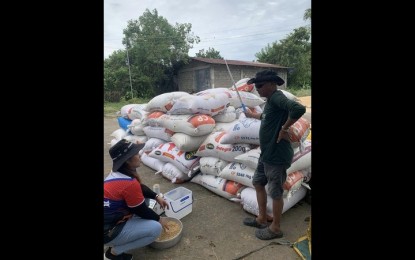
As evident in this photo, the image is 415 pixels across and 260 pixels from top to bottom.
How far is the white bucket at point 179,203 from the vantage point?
286 centimetres

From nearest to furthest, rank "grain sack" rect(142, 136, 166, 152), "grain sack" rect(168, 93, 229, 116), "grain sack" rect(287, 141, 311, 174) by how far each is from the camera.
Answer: "grain sack" rect(287, 141, 311, 174) → "grain sack" rect(168, 93, 229, 116) → "grain sack" rect(142, 136, 166, 152)

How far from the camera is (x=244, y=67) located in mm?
17766

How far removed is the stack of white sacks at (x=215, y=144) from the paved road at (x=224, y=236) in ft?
0.46

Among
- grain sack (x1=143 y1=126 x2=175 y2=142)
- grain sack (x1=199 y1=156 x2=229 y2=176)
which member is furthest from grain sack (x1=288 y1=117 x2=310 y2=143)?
grain sack (x1=143 y1=126 x2=175 y2=142)

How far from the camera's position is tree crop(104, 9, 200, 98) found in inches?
742

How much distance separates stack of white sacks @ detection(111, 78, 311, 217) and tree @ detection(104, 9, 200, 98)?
14208 millimetres

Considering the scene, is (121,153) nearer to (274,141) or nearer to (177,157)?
(274,141)

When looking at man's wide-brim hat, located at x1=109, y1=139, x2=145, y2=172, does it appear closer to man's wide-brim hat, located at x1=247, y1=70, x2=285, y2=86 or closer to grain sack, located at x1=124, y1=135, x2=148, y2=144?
man's wide-brim hat, located at x1=247, y1=70, x2=285, y2=86

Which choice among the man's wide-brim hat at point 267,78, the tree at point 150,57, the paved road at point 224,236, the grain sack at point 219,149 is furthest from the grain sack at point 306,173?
the tree at point 150,57

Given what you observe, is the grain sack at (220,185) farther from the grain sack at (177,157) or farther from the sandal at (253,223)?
the sandal at (253,223)

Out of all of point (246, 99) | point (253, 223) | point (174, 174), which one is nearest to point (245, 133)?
point (253, 223)
